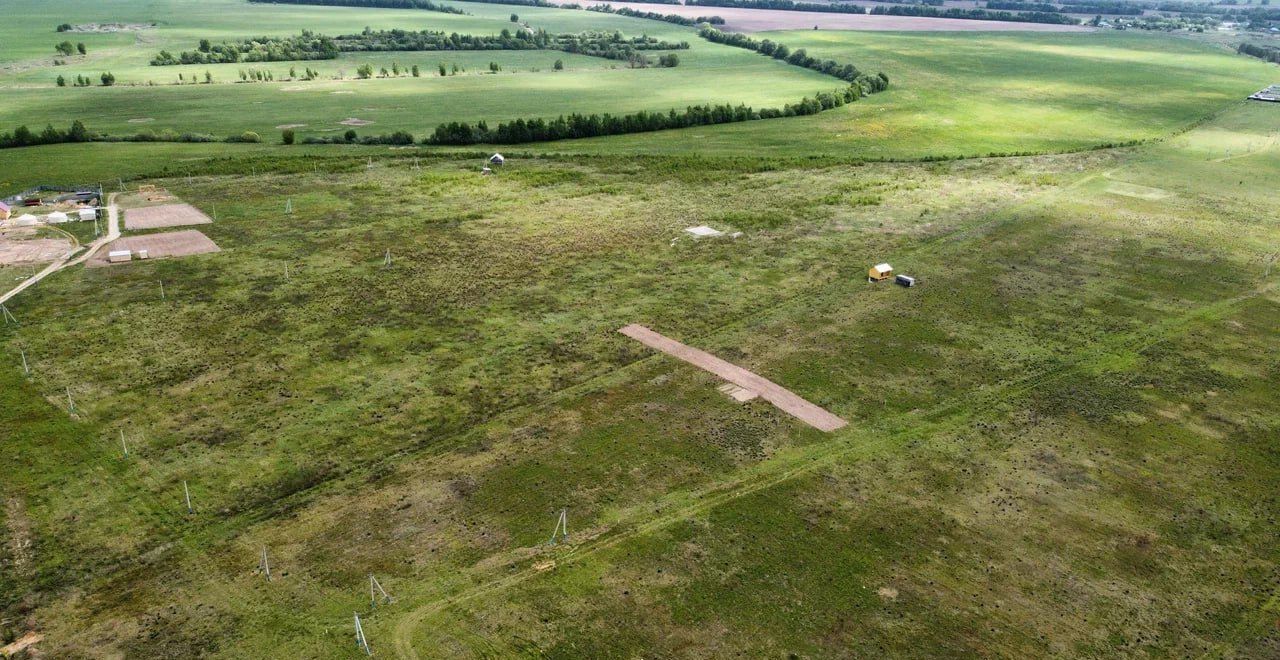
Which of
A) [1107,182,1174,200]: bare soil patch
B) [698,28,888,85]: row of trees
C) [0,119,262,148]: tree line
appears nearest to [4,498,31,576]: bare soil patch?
[0,119,262,148]: tree line

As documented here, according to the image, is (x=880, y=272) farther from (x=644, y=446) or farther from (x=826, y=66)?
(x=826, y=66)

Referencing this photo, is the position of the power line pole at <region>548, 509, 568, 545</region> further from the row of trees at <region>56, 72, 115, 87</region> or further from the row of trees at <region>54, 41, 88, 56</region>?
the row of trees at <region>54, 41, 88, 56</region>

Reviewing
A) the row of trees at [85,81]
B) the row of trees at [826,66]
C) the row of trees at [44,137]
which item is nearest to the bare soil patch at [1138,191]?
the row of trees at [826,66]

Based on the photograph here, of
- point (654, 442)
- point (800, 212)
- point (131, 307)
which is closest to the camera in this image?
point (654, 442)

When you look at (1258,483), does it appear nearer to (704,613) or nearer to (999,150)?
(704,613)

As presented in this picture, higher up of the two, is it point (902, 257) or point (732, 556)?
point (902, 257)

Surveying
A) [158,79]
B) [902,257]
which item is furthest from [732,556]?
[158,79]

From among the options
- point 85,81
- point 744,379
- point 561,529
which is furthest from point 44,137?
point 561,529

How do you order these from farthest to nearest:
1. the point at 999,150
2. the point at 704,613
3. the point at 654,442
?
1. the point at 999,150
2. the point at 654,442
3. the point at 704,613
